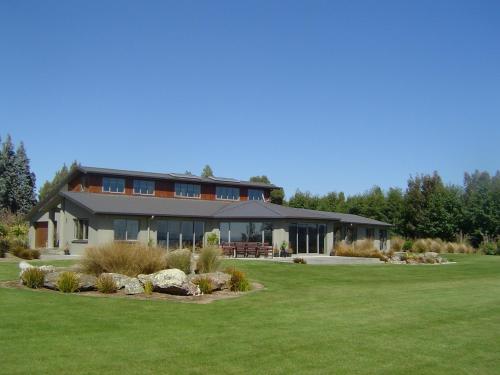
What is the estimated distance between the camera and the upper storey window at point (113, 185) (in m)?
37.1

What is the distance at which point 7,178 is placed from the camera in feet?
208

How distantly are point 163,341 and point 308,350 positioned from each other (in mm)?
2270

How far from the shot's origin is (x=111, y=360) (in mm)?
7555

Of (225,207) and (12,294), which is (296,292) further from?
(225,207)

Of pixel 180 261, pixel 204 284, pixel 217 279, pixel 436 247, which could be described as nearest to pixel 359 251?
pixel 436 247

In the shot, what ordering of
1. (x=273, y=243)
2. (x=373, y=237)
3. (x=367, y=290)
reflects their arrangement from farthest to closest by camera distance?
(x=373, y=237) < (x=273, y=243) < (x=367, y=290)

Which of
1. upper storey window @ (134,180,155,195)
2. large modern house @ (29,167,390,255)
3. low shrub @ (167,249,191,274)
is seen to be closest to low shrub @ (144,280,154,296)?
low shrub @ (167,249,191,274)

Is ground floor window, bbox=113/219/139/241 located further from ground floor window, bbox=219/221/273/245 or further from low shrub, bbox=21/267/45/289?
low shrub, bbox=21/267/45/289

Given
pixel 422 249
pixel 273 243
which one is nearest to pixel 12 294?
pixel 273 243

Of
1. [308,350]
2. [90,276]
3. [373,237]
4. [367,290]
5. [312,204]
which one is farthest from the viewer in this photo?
[312,204]

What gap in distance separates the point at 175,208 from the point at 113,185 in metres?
4.95

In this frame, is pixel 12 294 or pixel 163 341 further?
pixel 12 294

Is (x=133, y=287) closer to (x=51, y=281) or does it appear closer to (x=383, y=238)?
(x=51, y=281)

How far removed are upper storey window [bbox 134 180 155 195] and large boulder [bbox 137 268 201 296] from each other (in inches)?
966
